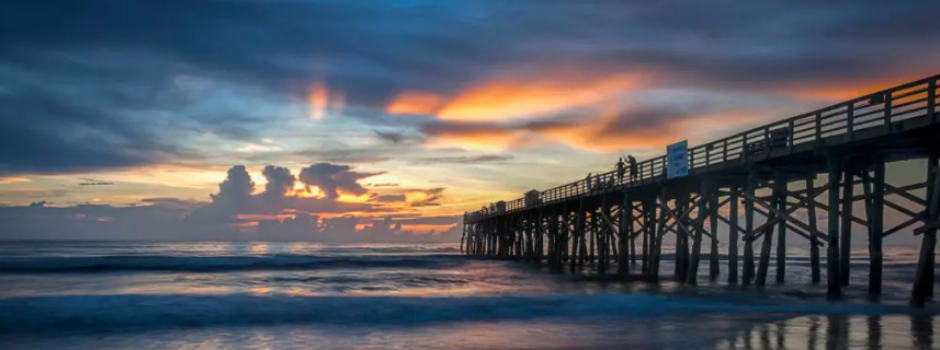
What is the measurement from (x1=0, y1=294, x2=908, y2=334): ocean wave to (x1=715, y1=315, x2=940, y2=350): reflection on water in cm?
163

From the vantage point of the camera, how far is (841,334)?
13.3m

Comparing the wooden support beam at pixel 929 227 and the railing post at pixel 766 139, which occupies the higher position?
the railing post at pixel 766 139

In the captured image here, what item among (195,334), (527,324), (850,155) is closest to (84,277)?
(195,334)

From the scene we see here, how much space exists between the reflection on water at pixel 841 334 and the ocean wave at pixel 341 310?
5.36ft

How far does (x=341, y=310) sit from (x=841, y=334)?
39.9ft

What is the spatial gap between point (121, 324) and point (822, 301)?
1783cm

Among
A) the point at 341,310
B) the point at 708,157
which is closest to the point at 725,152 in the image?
the point at 708,157

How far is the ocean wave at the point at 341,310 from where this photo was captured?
17.4m

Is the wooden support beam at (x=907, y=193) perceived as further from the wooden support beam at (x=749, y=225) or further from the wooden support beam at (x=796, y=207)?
the wooden support beam at (x=749, y=225)

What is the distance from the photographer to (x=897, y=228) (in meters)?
16.8

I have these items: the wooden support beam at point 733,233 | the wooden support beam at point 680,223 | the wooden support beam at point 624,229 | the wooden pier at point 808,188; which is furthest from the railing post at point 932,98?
the wooden support beam at point 624,229

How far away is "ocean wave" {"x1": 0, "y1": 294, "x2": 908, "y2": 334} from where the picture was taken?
17375 mm

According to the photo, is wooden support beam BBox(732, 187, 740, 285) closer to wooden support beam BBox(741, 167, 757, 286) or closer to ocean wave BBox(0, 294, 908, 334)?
wooden support beam BBox(741, 167, 757, 286)

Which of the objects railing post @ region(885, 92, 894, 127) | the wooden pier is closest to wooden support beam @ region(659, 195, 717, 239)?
the wooden pier
